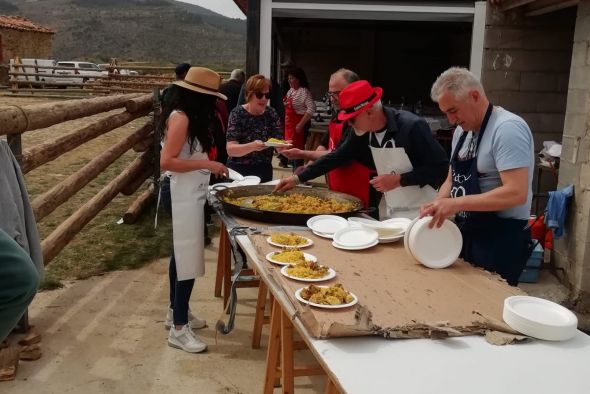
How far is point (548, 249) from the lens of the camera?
5945 millimetres

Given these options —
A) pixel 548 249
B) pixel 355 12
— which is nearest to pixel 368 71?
pixel 355 12

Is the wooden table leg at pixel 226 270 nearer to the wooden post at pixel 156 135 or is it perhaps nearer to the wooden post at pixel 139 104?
the wooden post at pixel 139 104

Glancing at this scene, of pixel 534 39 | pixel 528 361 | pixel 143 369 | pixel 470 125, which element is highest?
pixel 534 39

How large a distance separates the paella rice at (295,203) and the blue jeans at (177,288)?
386 millimetres

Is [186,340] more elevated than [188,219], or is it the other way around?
[188,219]

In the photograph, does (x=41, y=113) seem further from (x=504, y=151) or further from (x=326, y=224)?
(x=504, y=151)

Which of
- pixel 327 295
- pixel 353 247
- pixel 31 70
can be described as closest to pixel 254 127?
pixel 353 247

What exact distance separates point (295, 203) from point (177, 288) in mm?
945

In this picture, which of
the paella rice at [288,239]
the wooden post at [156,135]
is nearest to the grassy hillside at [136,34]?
the wooden post at [156,135]

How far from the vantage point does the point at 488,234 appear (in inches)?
114

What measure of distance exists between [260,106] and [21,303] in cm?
413

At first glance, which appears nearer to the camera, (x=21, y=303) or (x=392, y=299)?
(x=21, y=303)

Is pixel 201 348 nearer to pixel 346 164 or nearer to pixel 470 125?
pixel 346 164

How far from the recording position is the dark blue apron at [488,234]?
9.35 feet
